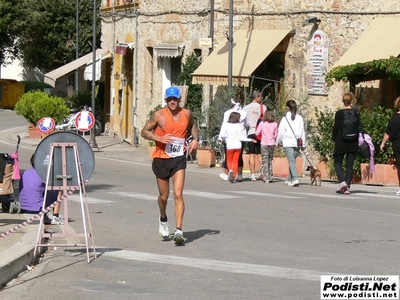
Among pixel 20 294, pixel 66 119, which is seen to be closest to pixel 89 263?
pixel 20 294

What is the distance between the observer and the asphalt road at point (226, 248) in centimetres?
898

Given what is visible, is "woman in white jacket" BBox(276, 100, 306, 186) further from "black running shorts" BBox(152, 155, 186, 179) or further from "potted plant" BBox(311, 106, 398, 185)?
"black running shorts" BBox(152, 155, 186, 179)

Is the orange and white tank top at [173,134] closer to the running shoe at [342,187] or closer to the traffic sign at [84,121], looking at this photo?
the running shoe at [342,187]

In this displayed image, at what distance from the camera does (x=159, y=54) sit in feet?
104

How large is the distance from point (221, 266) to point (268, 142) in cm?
1065

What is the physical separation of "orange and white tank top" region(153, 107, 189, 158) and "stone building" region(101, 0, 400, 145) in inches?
482

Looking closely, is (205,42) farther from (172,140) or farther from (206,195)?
(172,140)

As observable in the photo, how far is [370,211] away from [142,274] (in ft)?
21.1

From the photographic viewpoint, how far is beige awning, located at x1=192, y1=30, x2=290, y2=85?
26391 millimetres

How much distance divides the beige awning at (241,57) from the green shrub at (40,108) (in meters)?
9.48

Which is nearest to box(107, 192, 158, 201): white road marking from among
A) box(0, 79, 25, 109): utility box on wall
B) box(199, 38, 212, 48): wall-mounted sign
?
box(199, 38, 212, 48): wall-mounted sign

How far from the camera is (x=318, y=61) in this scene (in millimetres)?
26297

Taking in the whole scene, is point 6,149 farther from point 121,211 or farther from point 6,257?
point 6,257

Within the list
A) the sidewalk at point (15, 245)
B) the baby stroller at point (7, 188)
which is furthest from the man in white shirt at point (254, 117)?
the sidewalk at point (15, 245)
